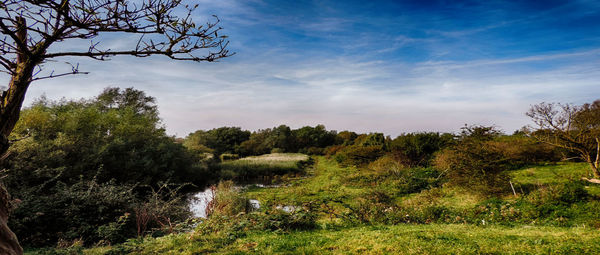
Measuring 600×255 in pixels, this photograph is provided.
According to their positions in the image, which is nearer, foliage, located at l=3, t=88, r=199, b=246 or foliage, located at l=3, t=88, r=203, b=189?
foliage, located at l=3, t=88, r=199, b=246

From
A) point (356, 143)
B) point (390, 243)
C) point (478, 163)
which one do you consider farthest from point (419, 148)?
point (356, 143)

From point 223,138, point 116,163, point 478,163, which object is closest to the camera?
point 478,163

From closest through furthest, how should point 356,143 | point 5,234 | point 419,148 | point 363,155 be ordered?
point 5,234
point 419,148
point 363,155
point 356,143

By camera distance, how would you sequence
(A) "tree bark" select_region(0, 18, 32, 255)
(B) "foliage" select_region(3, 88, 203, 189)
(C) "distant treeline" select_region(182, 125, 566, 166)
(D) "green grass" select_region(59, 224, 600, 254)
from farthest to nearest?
(C) "distant treeline" select_region(182, 125, 566, 166)
(B) "foliage" select_region(3, 88, 203, 189)
(D) "green grass" select_region(59, 224, 600, 254)
(A) "tree bark" select_region(0, 18, 32, 255)

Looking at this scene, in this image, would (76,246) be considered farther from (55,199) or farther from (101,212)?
(55,199)

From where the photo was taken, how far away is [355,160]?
2500 cm

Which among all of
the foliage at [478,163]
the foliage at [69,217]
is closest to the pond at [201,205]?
the foliage at [69,217]

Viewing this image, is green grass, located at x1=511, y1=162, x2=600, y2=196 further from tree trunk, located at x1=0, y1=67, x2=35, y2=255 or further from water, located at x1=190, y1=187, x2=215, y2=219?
tree trunk, located at x1=0, y1=67, x2=35, y2=255

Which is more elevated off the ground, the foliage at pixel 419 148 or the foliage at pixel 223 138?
the foliage at pixel 223 138

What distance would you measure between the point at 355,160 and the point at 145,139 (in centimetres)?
1790

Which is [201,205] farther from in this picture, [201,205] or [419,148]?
[419,148]

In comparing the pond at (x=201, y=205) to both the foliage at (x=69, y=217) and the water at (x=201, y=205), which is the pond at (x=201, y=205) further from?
the foliage at (x=69, y=217)

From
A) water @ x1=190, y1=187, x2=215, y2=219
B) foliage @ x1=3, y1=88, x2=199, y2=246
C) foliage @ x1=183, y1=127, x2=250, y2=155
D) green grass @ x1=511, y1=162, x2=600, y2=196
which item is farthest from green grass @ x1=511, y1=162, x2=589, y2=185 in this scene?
foliage @ x1=183, y1=127, x2=250, y2=155

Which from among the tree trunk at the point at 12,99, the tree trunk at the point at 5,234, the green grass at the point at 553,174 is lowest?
the green grass at the point at 553,174
